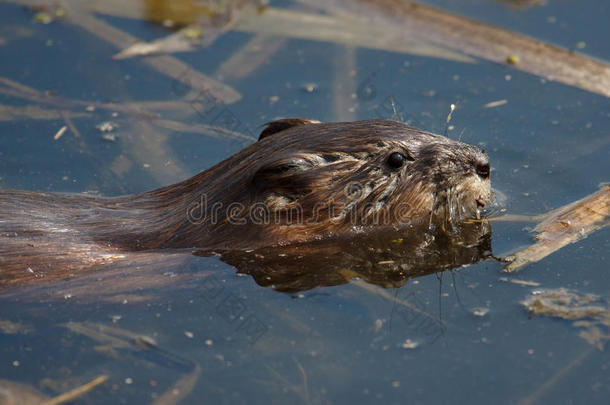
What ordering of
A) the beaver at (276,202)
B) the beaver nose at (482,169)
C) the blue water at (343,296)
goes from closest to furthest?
the blue water at (343,296) → the beaver at (276,202) → the beaver nose at (482,169)

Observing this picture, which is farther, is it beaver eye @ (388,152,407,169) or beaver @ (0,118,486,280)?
beaver eye @ (388,152,407,169)

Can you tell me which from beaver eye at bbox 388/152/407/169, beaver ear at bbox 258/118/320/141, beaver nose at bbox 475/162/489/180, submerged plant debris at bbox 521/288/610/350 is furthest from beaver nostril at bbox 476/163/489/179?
beaver ear at bbox 258/118/320/141

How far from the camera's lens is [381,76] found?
8.66m

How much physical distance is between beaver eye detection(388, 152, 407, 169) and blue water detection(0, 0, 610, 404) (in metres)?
0.83

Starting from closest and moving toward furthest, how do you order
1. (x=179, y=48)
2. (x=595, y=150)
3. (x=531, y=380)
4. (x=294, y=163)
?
(x=531, y=380)
(x=294, y=163)
(x=595, y=150)
(x=179, y=48)

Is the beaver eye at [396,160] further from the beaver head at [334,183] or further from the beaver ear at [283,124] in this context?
the beaver ear at [283,124]

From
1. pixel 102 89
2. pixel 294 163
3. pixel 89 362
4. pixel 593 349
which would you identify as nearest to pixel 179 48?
pixel 102 89

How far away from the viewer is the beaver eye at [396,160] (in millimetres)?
6051

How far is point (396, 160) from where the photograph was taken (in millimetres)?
6059

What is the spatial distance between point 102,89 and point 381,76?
9.15 ft

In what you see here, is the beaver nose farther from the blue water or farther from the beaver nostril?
the blue water

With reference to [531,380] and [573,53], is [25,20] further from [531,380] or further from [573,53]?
[531,380]

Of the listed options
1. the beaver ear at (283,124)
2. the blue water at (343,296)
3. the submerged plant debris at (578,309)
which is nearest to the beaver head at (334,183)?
the beaver ear at (283,124)

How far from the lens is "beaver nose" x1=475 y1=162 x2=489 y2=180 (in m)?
6.26
